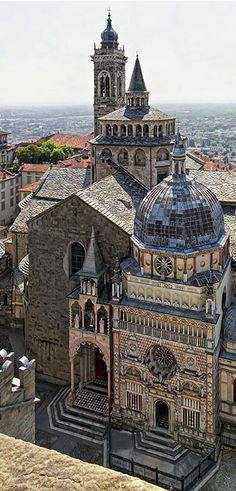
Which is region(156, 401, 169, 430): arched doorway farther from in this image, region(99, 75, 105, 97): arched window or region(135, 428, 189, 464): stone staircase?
A: region(99, 75, 105, 97): arched window

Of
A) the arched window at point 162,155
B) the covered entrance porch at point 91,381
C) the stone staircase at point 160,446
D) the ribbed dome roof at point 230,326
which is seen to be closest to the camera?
the stone staircase at point 160,446

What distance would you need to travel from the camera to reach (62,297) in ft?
112

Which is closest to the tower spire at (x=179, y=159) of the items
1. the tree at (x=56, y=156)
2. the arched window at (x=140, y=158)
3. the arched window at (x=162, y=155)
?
the arched window at (x=140, y=158)

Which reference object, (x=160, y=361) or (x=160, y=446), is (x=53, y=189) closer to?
(x=160, y=361)

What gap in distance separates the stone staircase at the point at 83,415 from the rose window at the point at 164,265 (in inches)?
384

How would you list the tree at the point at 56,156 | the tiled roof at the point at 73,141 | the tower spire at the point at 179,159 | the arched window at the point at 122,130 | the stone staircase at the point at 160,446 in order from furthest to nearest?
1. the tiled roof at the point at 73,141
2. the tree at the point at 56,156
3. the arched window at the point at 122,130
4. the tower spire at the point at 179,159
5. the stone staircase at the point at 160,446

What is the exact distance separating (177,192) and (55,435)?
51.4 feet

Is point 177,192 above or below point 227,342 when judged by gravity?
above

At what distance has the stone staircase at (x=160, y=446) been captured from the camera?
2811 cm

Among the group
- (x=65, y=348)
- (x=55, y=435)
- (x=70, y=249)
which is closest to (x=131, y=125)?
(x=70, y=249)

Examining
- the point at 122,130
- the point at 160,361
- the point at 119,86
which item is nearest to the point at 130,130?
the point at 122,130

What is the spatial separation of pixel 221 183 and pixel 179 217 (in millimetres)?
11859

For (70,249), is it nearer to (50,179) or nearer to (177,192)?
(177,192)

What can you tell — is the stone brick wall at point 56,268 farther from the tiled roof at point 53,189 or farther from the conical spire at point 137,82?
the conical spire at point 137,82
